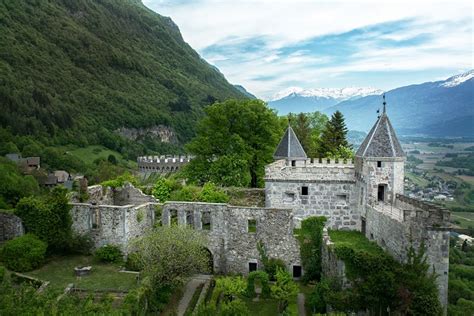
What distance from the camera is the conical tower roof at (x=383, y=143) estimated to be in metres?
28.2

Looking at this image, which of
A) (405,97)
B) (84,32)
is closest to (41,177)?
(84,32)

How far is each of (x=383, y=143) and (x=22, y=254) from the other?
24379 millimetres

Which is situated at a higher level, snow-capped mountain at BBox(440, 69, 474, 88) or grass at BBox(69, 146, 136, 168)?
snow-capped mountain at BBox(440, 69, 474, 88)

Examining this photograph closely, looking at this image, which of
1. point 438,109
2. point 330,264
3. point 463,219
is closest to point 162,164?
point 463,219

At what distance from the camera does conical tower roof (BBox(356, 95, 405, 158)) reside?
Answer: 28156 millimetres

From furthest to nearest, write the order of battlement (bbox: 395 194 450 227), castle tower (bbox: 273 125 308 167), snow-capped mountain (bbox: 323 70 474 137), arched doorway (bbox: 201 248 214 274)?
snow-capped mountain (bbox: 323 70 474 137)
castle tower (bbox: 273 125 308 167)
arched doorway (bbox: 201 248 214 274)
battlement (bbox: 395 194 450 227)

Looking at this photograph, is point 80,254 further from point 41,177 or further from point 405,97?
point 405,97

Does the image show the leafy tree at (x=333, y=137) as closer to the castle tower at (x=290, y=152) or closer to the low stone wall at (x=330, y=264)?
the castle tower at (x=290, y=152)

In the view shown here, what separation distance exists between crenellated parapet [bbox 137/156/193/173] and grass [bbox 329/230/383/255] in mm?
57166

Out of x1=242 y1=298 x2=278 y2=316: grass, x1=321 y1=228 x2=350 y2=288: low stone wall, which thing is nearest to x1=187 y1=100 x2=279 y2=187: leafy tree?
x1=321 y1=228 x2=350 y2=288: low stone wall

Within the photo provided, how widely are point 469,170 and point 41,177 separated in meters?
74.7

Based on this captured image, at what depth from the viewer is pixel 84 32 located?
173 metres

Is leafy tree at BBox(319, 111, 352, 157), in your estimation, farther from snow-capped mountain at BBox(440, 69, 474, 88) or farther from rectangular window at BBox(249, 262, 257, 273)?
snow-capped mountain at BBox(440, 69, 474, 88)

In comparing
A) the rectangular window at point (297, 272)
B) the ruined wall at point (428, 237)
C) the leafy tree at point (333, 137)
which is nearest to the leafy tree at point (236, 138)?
the rectangular window at point (297, 272)
